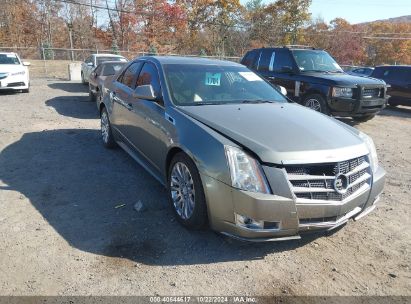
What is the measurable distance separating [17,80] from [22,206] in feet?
34.9

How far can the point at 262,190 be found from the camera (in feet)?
10.1

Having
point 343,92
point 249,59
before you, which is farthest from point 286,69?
point 343,92

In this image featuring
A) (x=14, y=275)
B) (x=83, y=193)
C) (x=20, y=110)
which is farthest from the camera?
(x=20, y=110)

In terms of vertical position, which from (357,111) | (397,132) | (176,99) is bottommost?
(397,132)

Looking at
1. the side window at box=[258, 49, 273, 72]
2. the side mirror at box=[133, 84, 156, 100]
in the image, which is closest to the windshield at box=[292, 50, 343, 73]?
the side window at box=[258, 49, 273, 72]

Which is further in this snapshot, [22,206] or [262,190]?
[22,206]

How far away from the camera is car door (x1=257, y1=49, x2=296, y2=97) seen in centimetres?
962

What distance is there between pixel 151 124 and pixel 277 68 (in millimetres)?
6390

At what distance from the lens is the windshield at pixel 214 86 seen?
173 inches

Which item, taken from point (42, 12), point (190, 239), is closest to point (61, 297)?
point (190, 239)

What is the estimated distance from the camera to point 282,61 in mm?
9961

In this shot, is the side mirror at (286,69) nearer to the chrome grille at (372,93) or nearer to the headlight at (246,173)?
the chrome grille at (372,93)

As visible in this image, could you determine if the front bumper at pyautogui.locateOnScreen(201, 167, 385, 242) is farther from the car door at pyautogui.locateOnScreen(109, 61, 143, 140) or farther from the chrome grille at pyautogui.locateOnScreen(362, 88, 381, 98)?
the chrome grille at pyautogui.locateOnScreen(362, 88, 381, 98)

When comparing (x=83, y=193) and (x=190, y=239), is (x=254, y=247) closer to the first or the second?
(x=190, y=239)
